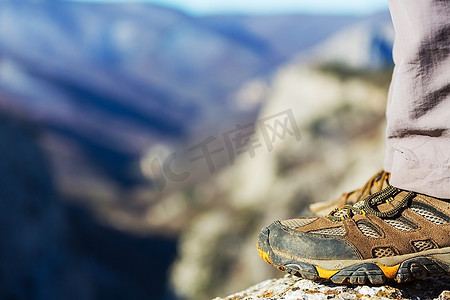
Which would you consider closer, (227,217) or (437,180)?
(437,180)

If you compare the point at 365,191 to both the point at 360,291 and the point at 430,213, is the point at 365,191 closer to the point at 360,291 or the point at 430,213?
the point at 430,213

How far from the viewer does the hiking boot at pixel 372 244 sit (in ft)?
4.96

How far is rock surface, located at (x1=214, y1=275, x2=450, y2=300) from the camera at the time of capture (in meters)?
1.53

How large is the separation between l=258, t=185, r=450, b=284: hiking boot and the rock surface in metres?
0.05

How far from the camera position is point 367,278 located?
4.97ft

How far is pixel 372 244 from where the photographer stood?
1.54 metres

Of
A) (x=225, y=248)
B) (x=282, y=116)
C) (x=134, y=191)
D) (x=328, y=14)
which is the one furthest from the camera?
(x=328, y=14)

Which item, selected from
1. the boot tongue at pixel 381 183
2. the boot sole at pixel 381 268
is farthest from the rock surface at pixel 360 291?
the boot tongue at pixel 381 183

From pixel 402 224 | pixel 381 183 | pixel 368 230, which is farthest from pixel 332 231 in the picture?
pixel 381 183

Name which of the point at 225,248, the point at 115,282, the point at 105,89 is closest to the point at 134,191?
the point at 115,282

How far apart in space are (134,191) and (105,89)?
37308mm

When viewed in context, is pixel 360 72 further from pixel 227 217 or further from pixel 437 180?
pixel 437 180

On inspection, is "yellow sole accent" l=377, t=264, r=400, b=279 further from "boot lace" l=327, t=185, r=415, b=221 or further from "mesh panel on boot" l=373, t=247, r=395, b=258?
"boot lace" l=327, t=185, r=415, b=221

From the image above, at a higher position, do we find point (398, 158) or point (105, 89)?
point (105, 89)
